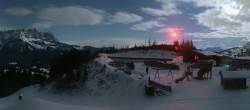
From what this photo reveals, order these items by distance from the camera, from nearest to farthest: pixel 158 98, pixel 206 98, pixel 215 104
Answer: pixel 215 104 < pixel 206 98 < pixel 158 98

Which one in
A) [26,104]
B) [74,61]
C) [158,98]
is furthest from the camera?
[74,61]

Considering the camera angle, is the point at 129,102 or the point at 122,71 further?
the point at 122,71

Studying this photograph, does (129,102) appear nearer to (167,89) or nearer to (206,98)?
(167,89)

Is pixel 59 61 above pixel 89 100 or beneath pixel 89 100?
above

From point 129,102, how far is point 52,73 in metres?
42.1

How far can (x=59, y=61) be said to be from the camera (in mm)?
82562

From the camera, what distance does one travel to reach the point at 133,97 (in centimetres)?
4875

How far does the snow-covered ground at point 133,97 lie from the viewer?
118ft

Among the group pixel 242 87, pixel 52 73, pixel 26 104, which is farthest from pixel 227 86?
pixel 52 73

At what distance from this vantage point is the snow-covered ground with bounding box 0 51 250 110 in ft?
118

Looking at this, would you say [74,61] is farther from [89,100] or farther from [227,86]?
[227,86]

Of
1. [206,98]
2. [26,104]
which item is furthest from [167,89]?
[26,104]

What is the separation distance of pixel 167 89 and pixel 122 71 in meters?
15.4

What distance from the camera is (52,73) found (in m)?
84.4
